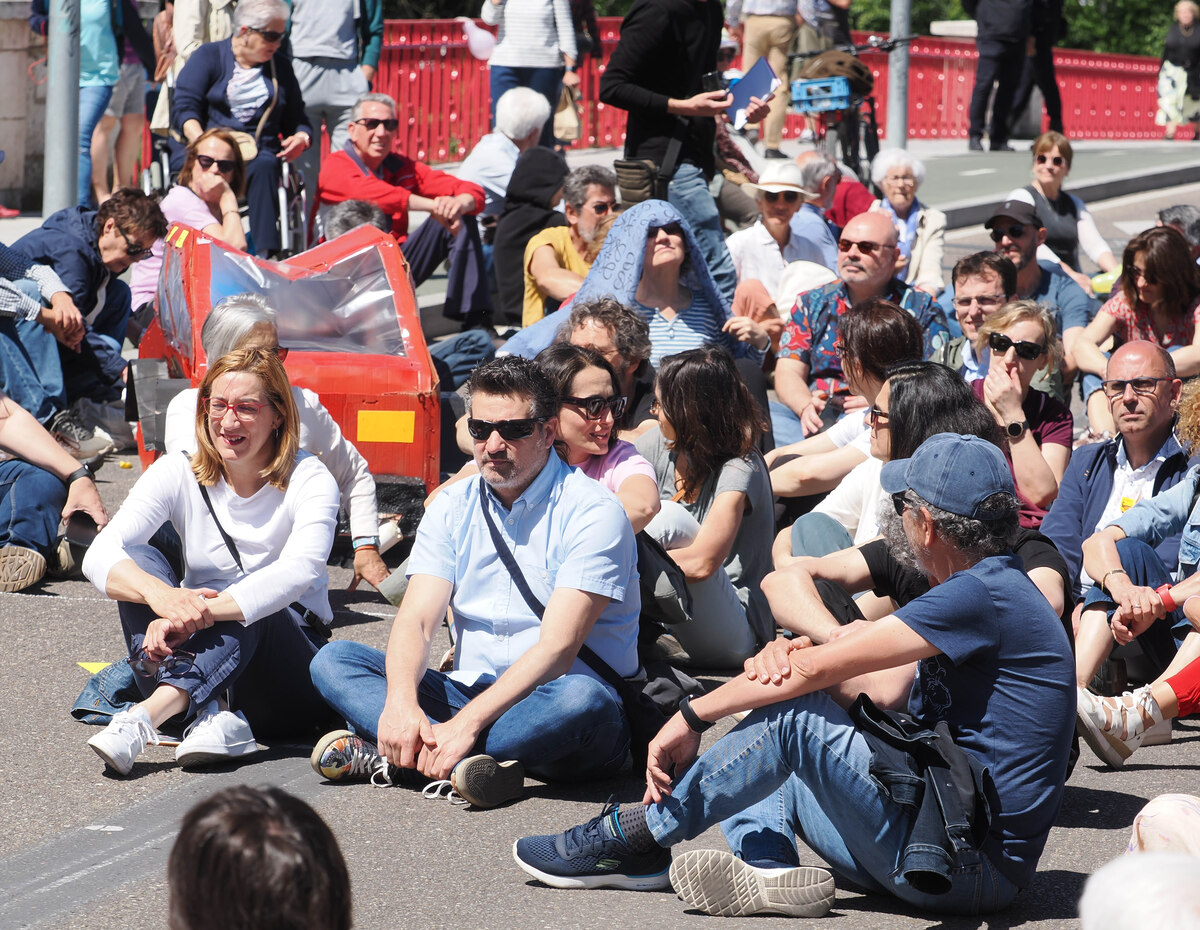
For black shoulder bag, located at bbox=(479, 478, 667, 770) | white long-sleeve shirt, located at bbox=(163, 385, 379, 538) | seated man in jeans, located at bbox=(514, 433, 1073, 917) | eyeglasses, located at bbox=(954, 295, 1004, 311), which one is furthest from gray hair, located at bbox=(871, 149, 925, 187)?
seated man in jeans, located at bbox=(514, 433, 1073, 917)

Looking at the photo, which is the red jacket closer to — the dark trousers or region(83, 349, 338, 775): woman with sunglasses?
region(83, 349, 338, 775): woman with sunglasses

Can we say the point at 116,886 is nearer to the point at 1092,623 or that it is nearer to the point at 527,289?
the point at 1092,623

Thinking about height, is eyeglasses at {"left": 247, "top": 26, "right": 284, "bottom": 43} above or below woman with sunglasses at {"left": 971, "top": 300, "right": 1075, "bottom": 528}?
above

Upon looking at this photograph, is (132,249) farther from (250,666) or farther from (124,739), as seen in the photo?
(124,739)

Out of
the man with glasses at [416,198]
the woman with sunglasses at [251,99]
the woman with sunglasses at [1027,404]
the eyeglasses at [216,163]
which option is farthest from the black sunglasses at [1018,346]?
the woman with sunglasses at [251,99]

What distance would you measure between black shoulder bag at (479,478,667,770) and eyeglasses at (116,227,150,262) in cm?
415

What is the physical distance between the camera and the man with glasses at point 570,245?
8.62 metres

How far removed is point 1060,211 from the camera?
9930mm

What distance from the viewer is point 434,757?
13.9 ft

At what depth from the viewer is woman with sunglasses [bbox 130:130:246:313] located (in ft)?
29.2

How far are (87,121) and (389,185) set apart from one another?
2768mm

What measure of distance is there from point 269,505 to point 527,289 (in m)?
4.09

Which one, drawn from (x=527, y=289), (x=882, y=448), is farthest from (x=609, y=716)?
(x=527, y=289)

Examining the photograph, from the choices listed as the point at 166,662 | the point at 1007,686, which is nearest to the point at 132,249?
the point at 166,662
